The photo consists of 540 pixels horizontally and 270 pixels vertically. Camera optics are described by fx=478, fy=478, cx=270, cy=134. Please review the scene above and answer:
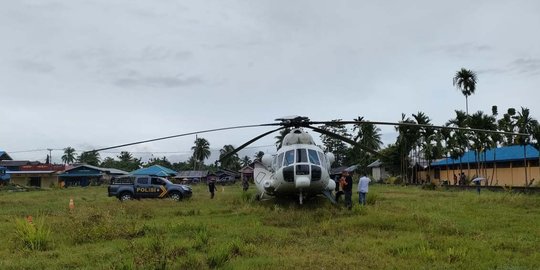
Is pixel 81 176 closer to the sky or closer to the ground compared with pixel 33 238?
closer to the sky

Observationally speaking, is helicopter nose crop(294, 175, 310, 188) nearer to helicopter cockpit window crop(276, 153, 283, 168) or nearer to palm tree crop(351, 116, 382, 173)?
helicopter cockpit window crop(276, 153, 283, 168)

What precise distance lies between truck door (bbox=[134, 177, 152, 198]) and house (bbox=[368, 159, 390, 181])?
53.5m

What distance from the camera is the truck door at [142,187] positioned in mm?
27750

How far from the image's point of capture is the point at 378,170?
81125mm

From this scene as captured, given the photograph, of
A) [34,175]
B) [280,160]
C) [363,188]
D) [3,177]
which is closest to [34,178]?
[34,175]

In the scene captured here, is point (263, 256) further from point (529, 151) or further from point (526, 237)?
point (529, 151)

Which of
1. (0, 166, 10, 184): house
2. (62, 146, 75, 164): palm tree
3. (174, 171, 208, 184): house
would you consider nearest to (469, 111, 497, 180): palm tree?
(174, 171, 208, 184): house

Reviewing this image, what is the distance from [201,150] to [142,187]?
92769mm

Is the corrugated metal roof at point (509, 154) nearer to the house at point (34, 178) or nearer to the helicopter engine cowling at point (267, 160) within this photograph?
the helicopter engine cowling at point (267, 160)

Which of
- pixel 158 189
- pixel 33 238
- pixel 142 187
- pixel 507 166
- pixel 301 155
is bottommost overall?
pixel 33 238

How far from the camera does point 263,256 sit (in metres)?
9.31

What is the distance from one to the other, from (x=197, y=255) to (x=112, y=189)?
66.6 feet

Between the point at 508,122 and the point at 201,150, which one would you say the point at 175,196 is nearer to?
the point at 508,122

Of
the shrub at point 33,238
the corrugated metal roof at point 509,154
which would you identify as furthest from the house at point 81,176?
the shrub at point 33,238
